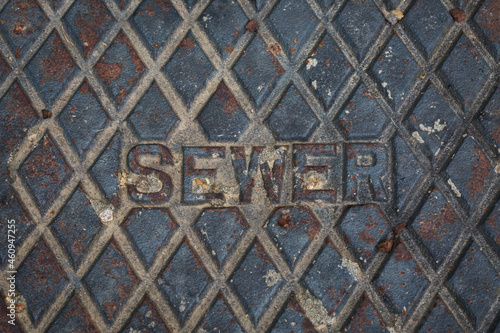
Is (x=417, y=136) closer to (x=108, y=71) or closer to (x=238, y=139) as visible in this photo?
(x=238, y=139)

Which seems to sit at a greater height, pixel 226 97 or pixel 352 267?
pixel 226 97

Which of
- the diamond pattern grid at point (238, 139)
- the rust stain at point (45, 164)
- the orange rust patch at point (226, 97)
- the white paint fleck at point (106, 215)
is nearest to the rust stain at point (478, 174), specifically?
the diamond pattern grid at point (238, 139)

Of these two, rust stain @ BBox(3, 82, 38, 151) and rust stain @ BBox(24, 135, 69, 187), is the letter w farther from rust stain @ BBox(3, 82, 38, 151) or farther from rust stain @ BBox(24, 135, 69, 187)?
rust stain @ BBox(3, 82, 38, 151)

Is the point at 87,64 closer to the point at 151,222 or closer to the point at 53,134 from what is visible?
the point at 53,134

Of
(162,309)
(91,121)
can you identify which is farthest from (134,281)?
(91,121)

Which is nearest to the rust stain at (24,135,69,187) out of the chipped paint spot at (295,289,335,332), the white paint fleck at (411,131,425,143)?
the chipped paint spot at (295,289,335,332)

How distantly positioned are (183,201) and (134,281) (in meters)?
0.48

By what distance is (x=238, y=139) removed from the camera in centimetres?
186

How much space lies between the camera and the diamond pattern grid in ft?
6.03

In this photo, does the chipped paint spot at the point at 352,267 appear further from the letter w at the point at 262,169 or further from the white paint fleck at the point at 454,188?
the white paint fleck at the point at 454,188

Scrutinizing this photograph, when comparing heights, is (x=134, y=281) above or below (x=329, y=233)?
below

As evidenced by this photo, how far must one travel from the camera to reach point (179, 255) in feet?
6.06

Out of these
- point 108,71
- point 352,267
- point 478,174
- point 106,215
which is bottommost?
point 352,267

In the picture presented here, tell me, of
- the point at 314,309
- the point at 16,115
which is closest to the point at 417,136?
the point at 314,309
